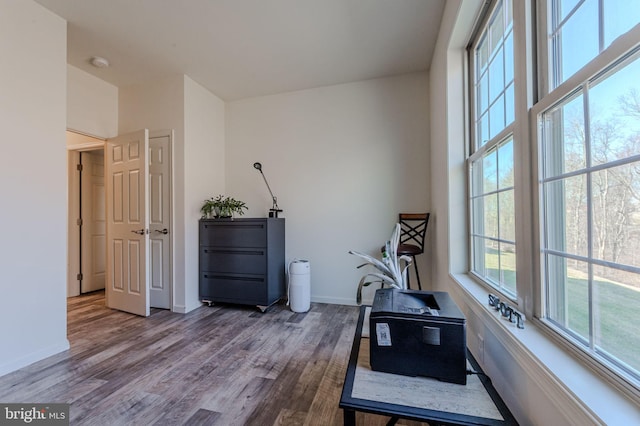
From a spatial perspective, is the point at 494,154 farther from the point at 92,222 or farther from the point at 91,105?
the point at 92,222

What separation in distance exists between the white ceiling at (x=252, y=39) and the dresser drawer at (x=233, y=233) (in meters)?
1.75

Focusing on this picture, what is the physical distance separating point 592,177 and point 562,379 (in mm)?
571

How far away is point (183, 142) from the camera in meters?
3.13

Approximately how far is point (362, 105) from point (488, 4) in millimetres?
1794

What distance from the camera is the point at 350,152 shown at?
11.1 ft

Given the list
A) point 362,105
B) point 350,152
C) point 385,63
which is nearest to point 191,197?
point 350,152

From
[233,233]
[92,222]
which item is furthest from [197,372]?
[92,222]

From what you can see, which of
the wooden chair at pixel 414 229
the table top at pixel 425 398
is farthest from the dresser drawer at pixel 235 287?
the table top at pixel 425 398

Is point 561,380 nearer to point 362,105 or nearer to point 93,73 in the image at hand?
point 362,105

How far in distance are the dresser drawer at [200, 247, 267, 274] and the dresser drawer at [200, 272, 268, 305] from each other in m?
0.07

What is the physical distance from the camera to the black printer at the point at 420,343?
935mm

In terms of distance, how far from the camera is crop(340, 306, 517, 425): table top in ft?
2.60

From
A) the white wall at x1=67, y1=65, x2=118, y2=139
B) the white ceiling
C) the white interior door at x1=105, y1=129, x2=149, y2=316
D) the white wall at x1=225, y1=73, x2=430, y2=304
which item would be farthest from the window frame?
the white wall at x1=67, y1=65, x2=118, y2=139

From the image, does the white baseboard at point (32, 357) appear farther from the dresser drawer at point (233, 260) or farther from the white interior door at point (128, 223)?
the dresser drawer at point (233, 260)
